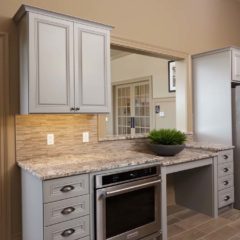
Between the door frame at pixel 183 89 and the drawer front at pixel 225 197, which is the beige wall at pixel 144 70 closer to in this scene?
the door frame at pixel 183 89

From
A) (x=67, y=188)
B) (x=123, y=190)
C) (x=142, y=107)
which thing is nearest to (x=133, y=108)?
(x=142, y=107)

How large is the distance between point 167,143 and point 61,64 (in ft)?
5.25

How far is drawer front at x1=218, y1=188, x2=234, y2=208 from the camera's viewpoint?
3344mm

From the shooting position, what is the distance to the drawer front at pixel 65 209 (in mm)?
1936

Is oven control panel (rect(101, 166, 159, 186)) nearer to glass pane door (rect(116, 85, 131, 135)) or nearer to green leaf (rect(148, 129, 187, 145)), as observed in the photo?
green leaf (rect(148, 129, 187, 145))

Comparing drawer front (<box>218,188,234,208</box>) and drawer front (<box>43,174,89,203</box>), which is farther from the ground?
drawer front (<box>43,174,89,203</box>)

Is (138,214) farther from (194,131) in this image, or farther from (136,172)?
(194,131)

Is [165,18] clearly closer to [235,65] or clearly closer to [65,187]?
[235,65]

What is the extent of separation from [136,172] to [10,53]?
170 centimetres

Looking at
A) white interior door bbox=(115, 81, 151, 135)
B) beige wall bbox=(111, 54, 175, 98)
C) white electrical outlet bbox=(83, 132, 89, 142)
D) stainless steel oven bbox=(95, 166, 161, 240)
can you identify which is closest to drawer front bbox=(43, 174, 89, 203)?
stainless steel oven bbox=(95, 166, 161, 240)

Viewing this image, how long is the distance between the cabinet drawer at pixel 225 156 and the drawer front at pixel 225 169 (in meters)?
0.06

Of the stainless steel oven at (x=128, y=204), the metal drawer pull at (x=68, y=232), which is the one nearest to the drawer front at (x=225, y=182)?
the stainless steel oven at (x=128, y=204)

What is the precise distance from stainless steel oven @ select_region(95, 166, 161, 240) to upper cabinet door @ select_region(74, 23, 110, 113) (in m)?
0.76

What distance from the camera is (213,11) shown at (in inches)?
175
